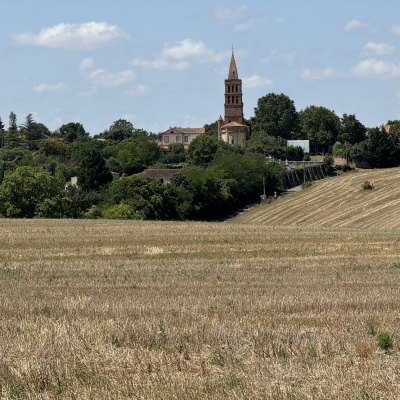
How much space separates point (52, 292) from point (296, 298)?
6.60 m

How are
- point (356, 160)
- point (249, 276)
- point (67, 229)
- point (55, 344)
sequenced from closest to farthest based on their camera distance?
point (55, 344), point (249, 276), point (67, 229), point (356, 160)

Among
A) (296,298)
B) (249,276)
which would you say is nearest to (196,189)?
(249,276)

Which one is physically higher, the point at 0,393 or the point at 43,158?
the point at 43,158

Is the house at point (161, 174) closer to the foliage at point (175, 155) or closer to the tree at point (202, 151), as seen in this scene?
the tree at point (202, 151)

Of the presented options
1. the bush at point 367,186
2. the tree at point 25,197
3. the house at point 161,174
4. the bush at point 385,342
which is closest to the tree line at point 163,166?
the tree at point 25,197

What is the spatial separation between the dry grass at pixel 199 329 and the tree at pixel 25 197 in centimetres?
5839

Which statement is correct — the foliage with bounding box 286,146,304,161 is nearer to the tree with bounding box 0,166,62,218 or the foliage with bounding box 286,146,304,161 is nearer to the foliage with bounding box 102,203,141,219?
the foliage with bounding box 102,203,141,219

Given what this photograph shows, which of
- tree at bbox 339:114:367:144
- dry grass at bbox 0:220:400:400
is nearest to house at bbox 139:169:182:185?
tree at bbox 339:114:367:144

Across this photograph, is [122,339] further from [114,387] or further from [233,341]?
[114,387]

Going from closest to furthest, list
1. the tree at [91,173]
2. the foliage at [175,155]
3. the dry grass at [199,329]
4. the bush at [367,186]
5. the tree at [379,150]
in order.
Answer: the dry grass at [199,329] < the bush at [367,186] < the tree at [91,173] < the tree at [379,150] < the foliage at [175,155]

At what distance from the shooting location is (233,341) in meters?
14.2

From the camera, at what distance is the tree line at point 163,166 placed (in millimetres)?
93375

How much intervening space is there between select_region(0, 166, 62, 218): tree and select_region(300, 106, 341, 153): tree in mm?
100325

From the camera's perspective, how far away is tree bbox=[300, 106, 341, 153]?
184m
